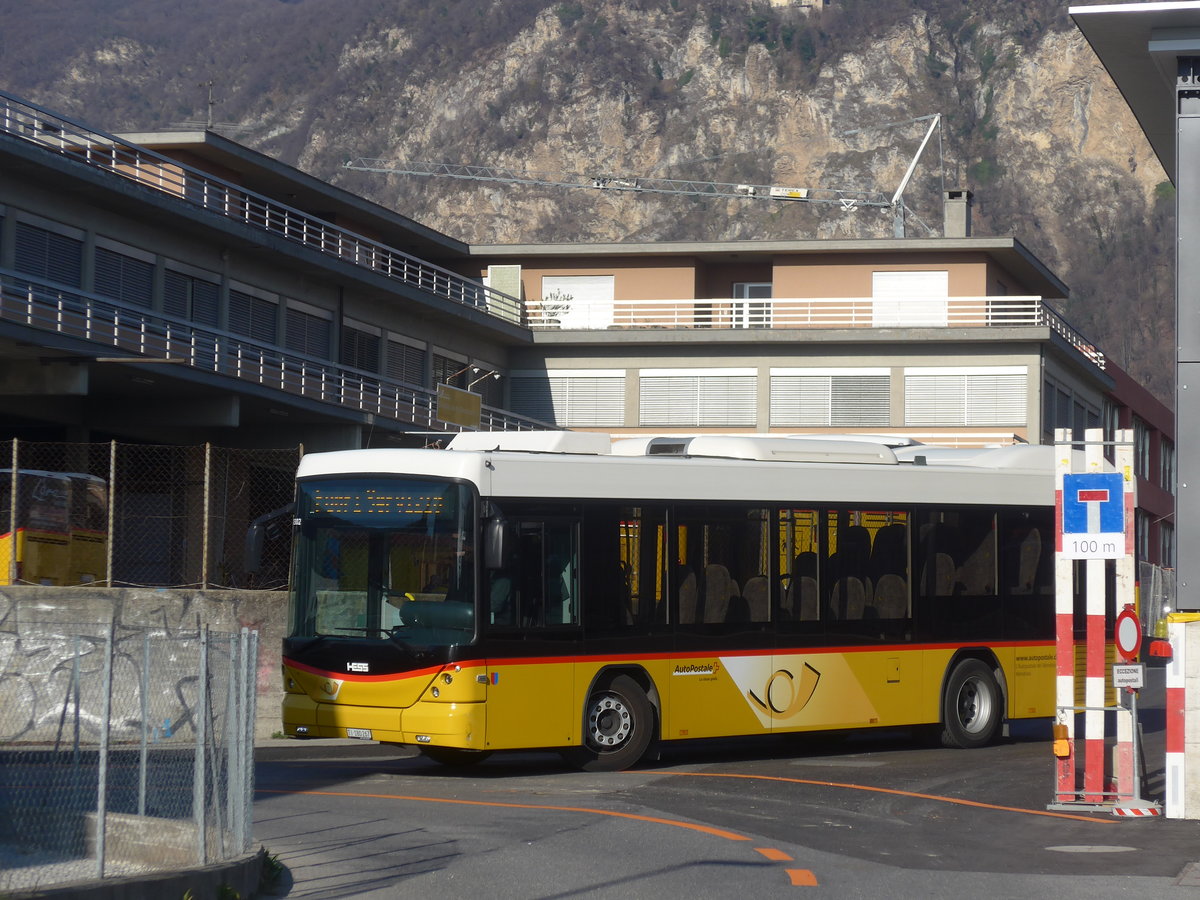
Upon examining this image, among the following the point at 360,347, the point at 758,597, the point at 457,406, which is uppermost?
the point at 360,347

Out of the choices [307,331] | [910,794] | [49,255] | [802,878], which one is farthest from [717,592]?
[307,331]

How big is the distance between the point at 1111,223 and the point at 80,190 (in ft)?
525

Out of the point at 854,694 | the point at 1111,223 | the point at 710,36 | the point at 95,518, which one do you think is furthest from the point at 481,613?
the point at 710,36

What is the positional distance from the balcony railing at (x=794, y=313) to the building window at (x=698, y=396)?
1585mm

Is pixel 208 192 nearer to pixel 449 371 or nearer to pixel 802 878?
pixel 449 371

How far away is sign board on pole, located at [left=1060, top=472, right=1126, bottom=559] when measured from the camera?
14.1 meters

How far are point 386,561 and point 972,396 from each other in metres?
36.9

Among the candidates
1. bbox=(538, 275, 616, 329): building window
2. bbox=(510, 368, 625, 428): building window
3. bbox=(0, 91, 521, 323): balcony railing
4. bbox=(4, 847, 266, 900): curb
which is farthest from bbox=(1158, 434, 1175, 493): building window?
bbox=(4, 847, 266, 900): curb

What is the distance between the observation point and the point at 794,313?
53.6m

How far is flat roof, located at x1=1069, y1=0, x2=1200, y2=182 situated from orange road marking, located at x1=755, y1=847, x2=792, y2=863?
21.4ft

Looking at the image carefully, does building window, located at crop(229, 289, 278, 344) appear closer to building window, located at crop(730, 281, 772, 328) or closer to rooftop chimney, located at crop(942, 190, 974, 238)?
building window, located at crop(730, 281, 772, 328)

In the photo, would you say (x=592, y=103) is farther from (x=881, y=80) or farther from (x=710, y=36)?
(x=881, y=80)

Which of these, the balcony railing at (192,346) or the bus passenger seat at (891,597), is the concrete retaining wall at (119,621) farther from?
the balcony railing at (192,346)

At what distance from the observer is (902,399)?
167 feet
